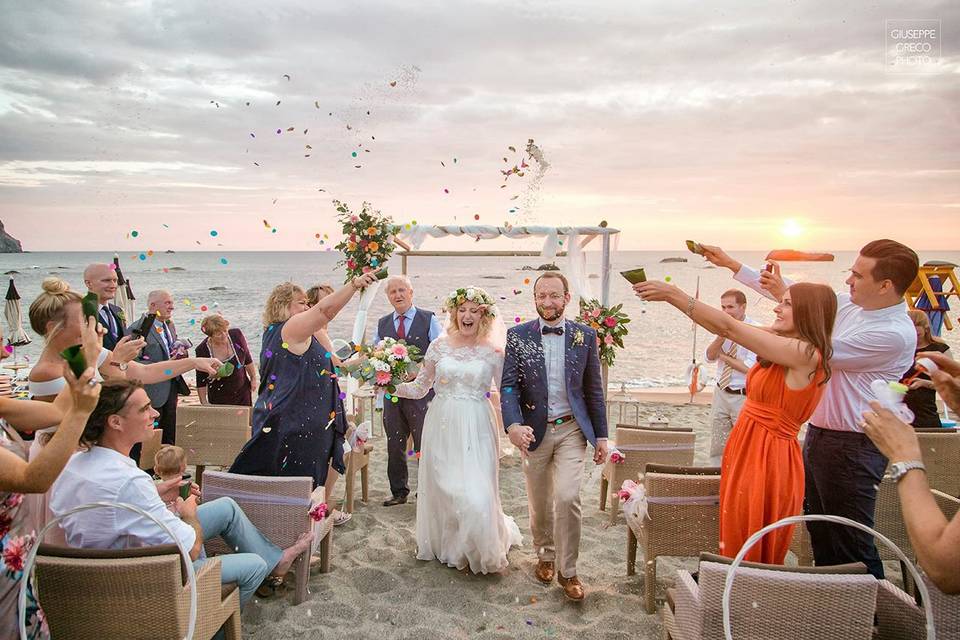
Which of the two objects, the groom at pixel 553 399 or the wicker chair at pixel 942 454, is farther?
the wicker chair at pixel 942 454

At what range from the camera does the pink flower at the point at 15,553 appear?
224 centimetres

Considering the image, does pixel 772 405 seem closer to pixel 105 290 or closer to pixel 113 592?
pixel 113 592

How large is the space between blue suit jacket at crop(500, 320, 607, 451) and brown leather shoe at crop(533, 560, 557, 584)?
3.00 ft

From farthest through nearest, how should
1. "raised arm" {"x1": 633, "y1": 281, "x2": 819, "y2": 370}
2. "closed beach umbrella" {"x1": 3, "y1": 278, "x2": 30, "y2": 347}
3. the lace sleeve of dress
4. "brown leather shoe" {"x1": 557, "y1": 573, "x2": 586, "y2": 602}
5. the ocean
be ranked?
1. the ocean
2. "closed beach umbrella" {"x1": 3, "y1": 278, "x2": 30, "y2": 347}
3. the lace sleeve of dress
4. "brown leather shoe" {"x1": 557, "y1": 573, "x2": 586, "y2": 602}
5. "raised arm" {"x1": 633, "y1": 281, "x2": 819, "y2": 370}

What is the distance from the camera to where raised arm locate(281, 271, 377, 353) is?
12.3 ft

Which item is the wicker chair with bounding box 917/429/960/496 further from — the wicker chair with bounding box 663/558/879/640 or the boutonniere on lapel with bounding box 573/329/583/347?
the wicker chair with bounding box 663/558/879/640

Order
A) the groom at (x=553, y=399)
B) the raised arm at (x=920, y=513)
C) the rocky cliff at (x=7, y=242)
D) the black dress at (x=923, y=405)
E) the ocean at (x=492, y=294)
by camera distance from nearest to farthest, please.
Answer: the raised arm at (x=920, y=513)
the groom at (x=553, y=399)
the black dress at (x=923, y=405)
the ocean at (x=492, y=294)
the rocky cliff at (x=7, y=242)

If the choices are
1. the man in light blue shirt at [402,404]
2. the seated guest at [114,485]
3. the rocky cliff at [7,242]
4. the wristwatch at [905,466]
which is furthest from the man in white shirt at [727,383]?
the rocky cliff at [7,242]

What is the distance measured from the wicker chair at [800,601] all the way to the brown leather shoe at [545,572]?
7.58 feet

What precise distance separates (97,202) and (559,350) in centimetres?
524

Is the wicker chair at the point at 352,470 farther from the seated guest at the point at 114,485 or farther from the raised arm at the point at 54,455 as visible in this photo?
the raised arm at the point at 54,455

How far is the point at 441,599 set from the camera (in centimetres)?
409

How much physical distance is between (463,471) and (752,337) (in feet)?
8.35

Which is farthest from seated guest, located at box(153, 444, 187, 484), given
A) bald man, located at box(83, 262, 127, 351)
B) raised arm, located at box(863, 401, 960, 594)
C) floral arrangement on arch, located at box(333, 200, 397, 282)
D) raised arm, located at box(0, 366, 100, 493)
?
raised arm, located at box(863, 401, 960, 594)
